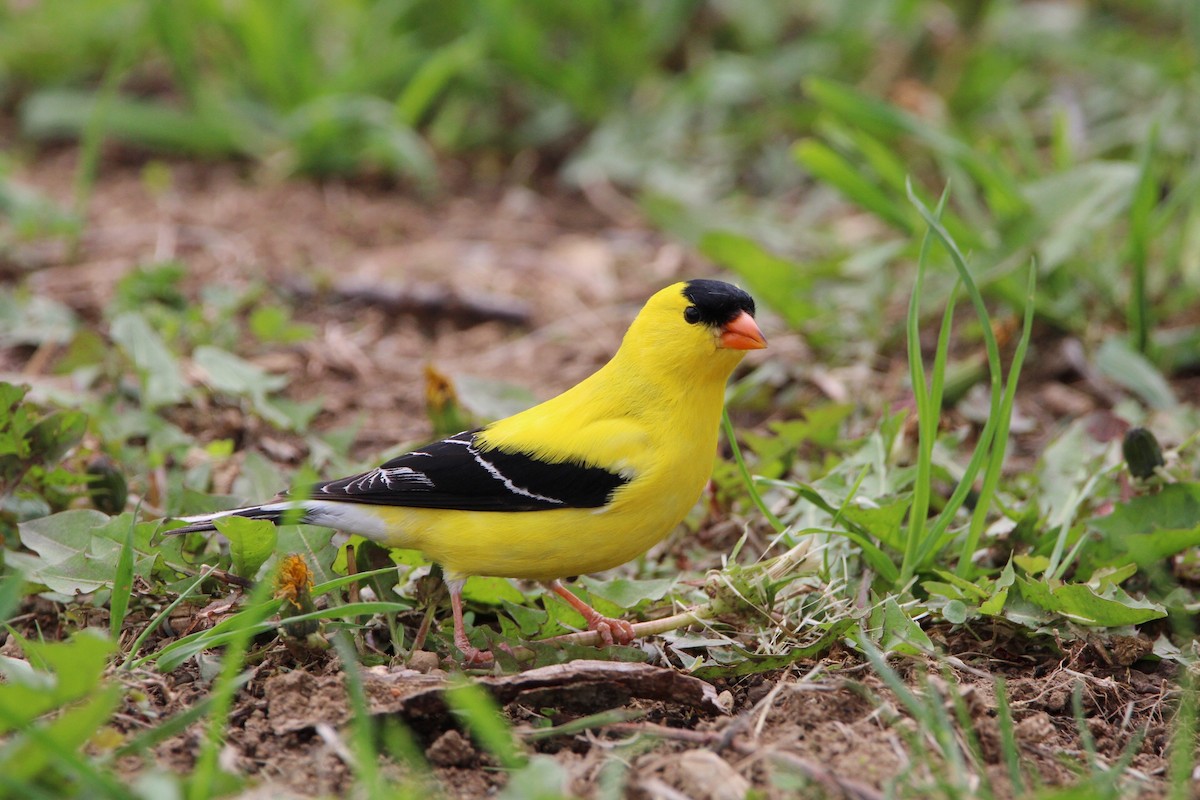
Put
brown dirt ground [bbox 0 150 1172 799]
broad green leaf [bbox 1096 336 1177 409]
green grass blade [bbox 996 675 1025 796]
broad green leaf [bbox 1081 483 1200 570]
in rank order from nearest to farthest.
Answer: green grass blade [bbox 996 675 1025 796] < brown dirt ground [bbox 0 150 1172 799] < broad green leaf [bbox 1081 483 1200 570] < broad green leaf [bbox 1096 336 1177 409]

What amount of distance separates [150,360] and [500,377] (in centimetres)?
124

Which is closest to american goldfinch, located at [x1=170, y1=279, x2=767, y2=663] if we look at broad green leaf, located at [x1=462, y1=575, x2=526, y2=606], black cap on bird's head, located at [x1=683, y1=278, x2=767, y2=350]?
black cap on bird's head, located at [x1=683, y1=278, x2=767, y2=350]

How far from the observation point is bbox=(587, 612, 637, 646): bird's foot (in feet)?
8.91

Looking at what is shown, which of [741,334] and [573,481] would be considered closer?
[573,481]

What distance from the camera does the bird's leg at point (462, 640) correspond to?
8.50 ft

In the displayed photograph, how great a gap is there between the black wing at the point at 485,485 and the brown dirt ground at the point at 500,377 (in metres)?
0.43

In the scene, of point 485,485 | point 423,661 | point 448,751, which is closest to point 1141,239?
point 485,485

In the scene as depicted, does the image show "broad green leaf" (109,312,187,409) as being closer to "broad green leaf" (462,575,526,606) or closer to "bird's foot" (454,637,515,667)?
"broad green leaf" (462,575,526,606)

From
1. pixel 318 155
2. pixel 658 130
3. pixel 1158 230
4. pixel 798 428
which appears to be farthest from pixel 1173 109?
pixel 318 155

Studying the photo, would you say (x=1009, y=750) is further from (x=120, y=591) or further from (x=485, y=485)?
(x=120, y=591)

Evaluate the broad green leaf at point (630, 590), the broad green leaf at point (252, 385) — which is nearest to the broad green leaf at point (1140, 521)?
the broad green leaf at point (630, 590)

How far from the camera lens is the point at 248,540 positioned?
102 inches

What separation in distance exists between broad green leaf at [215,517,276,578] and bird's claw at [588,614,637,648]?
74 cm

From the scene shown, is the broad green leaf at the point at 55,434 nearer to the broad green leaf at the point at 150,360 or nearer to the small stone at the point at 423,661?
the broad green leaf at the point at 150,360
